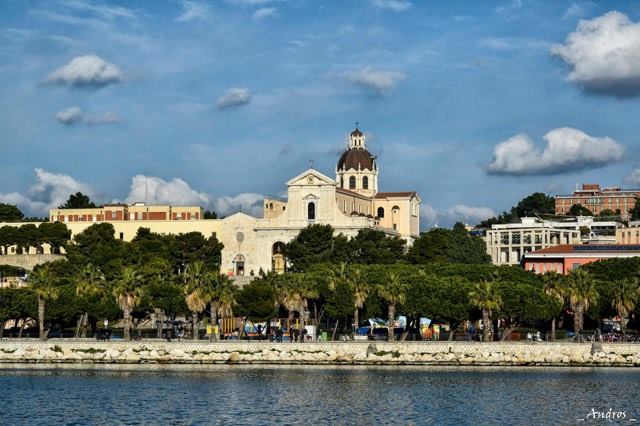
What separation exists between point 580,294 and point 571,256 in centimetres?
4125

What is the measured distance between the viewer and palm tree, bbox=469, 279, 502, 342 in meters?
73.0

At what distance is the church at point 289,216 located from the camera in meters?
130

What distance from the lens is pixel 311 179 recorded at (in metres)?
130

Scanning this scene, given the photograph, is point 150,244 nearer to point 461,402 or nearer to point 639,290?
point 639,290

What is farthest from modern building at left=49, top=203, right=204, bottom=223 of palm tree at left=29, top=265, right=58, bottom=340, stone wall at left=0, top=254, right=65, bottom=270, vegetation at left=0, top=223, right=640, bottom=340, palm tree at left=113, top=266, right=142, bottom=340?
palm tree at left=113, top=266, right=142, bottom=340

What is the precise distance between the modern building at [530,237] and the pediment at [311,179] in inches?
1196

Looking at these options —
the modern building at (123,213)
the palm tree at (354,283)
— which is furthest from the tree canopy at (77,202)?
the palm tree at (354,283)

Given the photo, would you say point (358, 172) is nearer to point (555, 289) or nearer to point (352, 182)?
point (352, 182)

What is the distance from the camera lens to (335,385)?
60062 mm

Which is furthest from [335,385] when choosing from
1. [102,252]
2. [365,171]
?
[365,171]

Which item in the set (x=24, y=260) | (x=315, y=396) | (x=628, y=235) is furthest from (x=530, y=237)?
(x=315, y=396)

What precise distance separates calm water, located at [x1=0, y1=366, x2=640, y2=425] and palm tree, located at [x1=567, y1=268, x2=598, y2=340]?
32.2 feet

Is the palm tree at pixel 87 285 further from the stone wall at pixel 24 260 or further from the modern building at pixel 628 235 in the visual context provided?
the modern building at pixel 628 235

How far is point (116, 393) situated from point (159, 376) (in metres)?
7.15
